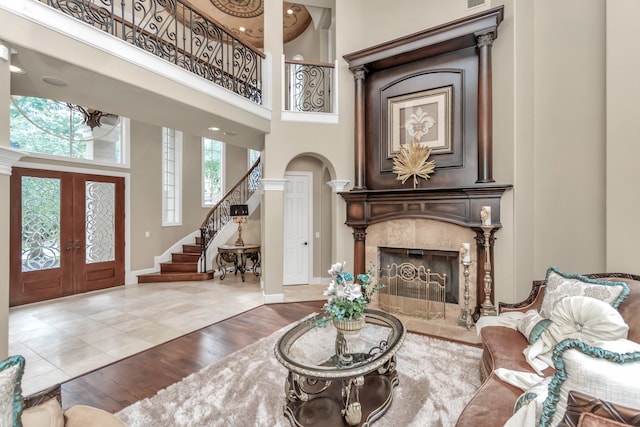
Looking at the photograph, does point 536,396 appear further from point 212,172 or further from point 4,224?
point 212,172

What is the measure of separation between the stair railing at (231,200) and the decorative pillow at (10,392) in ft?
20.3

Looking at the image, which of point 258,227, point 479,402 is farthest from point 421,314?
point 258,227

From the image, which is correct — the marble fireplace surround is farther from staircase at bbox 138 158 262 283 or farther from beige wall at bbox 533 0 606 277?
staircase at bbox 138 158 262 283

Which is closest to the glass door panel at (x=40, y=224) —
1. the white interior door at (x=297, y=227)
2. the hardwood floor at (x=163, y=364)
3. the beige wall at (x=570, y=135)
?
the hardwood floor at (x=163, y=364)

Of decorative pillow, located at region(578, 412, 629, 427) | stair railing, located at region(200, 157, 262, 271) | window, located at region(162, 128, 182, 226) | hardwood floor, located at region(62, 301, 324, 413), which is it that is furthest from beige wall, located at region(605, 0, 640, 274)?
window, located at region(162, 128, 182, 226)

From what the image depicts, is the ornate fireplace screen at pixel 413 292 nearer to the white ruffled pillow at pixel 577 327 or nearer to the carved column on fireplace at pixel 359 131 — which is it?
the carved column on fireplace at pixel 359 131

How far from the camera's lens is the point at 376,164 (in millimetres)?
4727

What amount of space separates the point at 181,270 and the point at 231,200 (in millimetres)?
2216

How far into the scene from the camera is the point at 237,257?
7008mm

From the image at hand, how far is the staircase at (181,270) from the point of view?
640 centimetres

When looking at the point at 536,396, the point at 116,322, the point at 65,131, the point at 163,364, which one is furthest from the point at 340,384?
the point at 65,131

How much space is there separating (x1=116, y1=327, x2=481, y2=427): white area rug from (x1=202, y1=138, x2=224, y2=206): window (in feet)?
21.1

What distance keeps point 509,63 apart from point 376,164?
214 cm

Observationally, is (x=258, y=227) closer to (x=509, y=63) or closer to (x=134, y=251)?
(x=134, y=251)
